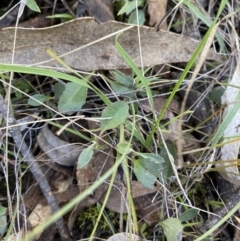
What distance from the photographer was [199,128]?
111 cm

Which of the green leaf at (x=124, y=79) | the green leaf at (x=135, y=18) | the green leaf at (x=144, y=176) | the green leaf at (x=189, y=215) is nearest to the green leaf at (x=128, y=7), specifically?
the green leaf at (x=135, y=18)

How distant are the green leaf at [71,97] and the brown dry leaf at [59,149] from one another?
99 millimetres

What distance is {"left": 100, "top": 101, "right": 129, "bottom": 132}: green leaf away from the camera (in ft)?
2.93

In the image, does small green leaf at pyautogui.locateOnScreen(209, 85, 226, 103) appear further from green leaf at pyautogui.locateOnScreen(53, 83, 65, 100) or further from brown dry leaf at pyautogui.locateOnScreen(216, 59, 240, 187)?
green leaf at pyautogui.locateOnScreen(53, 83, 65, 100)

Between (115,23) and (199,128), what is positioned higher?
(115,23)

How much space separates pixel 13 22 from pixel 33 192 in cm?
46

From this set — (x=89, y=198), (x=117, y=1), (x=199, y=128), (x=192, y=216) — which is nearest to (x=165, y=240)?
(x=192, y=216)

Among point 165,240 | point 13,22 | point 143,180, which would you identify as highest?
point 13,22

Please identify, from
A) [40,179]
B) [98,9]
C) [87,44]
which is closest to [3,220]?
[40,179]

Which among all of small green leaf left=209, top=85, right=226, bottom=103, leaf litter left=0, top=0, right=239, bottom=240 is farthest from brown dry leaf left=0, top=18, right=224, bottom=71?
small green leaf left=209, top=85, right=226, bottom=103

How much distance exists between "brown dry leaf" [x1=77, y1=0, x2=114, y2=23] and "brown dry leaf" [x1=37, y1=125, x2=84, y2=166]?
327 mm

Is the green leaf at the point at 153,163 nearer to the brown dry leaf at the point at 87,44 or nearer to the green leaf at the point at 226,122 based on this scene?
the green leaf at the point at 226,122

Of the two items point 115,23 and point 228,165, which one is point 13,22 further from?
point 228,165

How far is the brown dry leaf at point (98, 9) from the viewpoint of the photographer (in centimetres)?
108
